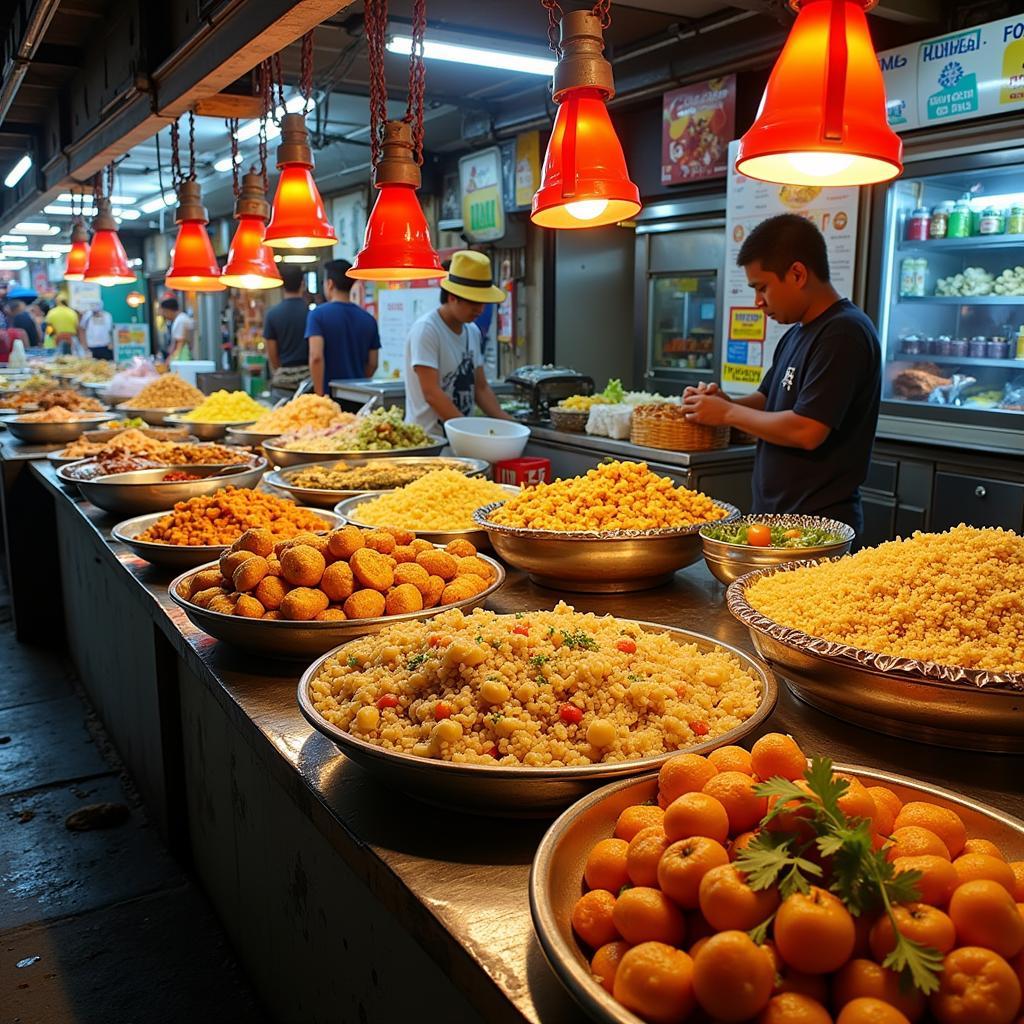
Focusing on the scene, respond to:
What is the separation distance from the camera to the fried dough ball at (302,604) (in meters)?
1.78

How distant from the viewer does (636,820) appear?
104cm

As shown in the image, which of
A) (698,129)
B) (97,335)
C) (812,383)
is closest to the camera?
(812,383)

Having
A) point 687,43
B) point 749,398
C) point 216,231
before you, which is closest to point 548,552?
point 749,398

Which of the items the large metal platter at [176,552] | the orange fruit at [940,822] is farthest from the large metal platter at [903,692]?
the large metal platter at [176,552]

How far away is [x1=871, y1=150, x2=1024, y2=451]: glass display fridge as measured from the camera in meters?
4.60

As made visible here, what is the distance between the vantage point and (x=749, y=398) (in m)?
4.02

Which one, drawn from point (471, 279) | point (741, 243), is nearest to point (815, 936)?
point (471, 279)

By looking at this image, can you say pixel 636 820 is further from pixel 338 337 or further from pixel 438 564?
pixel 338 337

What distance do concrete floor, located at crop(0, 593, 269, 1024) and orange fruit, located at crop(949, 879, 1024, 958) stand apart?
6.46 ft

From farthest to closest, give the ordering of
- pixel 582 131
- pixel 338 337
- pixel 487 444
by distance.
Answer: pixel 338 337 < pixel 487 444 < pixel 582 131

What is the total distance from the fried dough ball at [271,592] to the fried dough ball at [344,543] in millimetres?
128

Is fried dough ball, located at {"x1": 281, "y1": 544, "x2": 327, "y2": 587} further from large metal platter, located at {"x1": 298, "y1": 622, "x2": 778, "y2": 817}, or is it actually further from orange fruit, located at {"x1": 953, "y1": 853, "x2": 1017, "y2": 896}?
orange fruit, located at {"x1": 953, "y1": 853, "x2": 1017, "y2": 896}

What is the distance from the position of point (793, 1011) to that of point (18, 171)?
906 centimetres

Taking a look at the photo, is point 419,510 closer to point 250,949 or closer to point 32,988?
point 250,949
